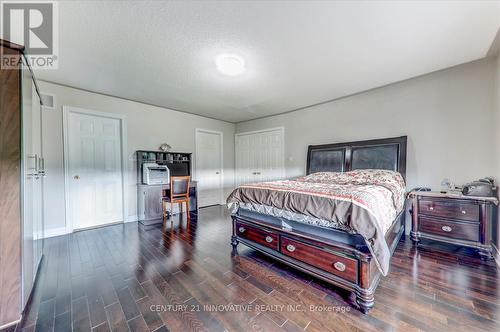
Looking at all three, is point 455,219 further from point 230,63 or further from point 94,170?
point 94,170

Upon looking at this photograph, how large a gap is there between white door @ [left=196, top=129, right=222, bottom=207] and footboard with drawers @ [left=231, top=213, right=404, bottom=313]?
314cm

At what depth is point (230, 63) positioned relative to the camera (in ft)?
8.33

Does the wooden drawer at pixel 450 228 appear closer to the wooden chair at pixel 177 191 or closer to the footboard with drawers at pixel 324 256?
the footboard with drawers at pixel 324 256

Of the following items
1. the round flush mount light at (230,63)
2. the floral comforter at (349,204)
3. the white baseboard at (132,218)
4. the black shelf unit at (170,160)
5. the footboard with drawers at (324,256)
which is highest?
the round flush mount light at (230,63)

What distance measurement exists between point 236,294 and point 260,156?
397 cm

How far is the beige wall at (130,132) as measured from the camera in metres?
3.22

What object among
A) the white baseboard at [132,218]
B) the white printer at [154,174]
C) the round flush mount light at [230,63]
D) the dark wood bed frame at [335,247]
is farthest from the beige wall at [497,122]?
the white baseboard at [132,218]

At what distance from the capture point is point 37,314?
1.54 meters

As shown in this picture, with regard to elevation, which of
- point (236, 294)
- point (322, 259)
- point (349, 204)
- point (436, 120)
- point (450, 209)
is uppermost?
point (436, 120)

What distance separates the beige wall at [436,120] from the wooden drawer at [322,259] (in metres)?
2.39

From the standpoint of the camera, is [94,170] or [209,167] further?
[209,167]

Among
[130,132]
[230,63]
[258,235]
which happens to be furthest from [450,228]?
[130,132]

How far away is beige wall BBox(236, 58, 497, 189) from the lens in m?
2.63

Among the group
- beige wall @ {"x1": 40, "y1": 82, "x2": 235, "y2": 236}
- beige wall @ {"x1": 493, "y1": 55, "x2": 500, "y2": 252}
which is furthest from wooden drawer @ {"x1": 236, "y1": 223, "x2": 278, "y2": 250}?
beige wall @ {"x1": 40, "y1": 82, "x2": 235, "y2": 236}
